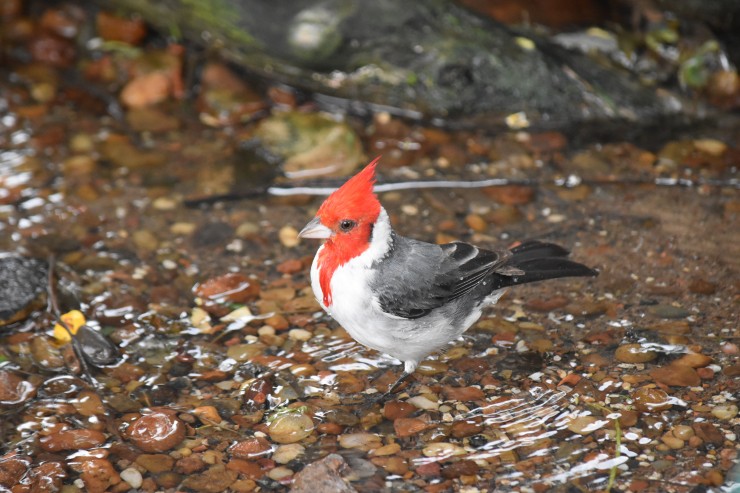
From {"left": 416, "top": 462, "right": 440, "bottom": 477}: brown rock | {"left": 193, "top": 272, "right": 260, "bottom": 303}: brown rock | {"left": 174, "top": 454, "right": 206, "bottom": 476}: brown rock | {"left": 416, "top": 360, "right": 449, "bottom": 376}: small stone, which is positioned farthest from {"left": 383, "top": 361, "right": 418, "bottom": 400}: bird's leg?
{"left": 193, "top": 272, "right": 260, "bottom": 303}: brown rock

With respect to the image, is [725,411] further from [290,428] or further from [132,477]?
[132,477]

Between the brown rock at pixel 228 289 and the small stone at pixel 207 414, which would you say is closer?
the small stone at pixel 207 414

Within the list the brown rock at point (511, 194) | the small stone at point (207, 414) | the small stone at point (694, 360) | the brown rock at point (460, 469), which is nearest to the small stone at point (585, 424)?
the brown rock at point (460, 469)

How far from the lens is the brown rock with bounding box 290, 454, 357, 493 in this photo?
326 cm

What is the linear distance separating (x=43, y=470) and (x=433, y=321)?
1722mm

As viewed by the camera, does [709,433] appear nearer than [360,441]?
Yes

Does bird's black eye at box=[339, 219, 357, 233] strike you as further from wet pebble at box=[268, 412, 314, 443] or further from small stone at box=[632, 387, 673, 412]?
small stone at box=[632, 387, 673, 412]

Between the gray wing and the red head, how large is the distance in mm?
149

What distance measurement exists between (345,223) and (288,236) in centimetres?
142

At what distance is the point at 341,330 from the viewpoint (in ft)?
14.5

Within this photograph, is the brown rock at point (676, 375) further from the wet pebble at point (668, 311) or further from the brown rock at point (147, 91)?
the brown rock at point (147, 91)

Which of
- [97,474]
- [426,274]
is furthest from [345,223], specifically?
[97,474]

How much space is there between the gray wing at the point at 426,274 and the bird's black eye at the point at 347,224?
0.20 metres

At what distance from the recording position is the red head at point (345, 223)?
3654 millimetres
